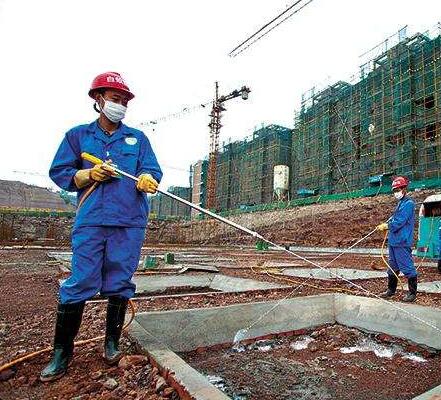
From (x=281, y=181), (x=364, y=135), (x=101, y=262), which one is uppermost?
(x=364, y=135)

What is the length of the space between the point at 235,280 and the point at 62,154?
4.21 m

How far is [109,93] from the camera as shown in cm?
244

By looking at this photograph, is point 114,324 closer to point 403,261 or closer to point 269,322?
point 269,322

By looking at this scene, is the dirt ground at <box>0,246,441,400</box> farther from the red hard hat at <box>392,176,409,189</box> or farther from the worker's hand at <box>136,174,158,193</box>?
the red hard hat at <box>392,176,409,189</box>

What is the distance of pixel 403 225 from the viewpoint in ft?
15.9

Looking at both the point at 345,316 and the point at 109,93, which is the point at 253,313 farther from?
the point at 109,93

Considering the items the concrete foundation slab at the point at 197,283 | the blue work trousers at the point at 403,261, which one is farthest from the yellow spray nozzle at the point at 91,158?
the blue work trousers at the point at 403,261

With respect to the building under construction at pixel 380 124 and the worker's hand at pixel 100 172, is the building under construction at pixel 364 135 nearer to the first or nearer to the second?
the building under construction at pixel 380 124

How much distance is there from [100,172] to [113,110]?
0.52 m

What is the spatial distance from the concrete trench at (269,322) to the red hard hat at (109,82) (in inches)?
67.6

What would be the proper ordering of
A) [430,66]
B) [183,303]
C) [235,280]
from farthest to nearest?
[430,66] → [235,280] → [183,303]

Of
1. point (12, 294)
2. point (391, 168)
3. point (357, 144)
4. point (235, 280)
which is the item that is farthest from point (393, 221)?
point (357, 144)

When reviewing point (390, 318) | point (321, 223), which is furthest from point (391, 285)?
point (321, 223)

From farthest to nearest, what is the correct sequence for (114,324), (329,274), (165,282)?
(329,274) < (165,282) < (114,324)
